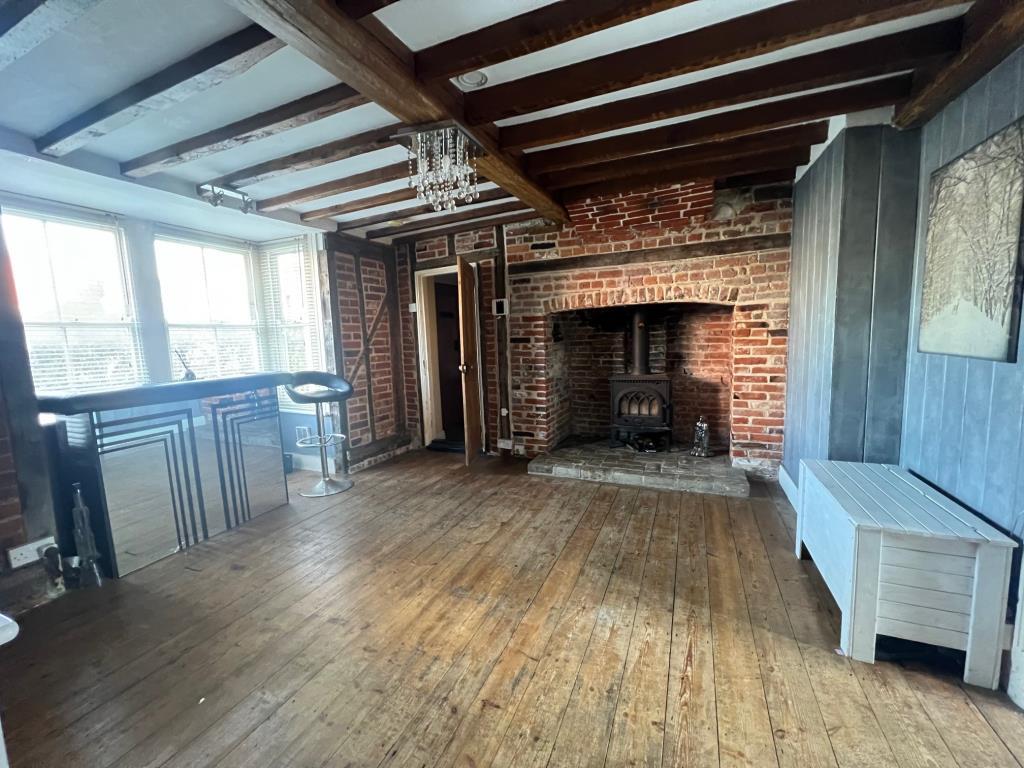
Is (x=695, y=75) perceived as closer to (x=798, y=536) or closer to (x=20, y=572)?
(x=798, y=536)

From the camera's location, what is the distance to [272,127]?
6.99ft

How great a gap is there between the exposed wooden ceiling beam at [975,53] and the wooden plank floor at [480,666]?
7.74 ft

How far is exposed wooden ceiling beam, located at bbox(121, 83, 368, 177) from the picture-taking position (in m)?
1.95

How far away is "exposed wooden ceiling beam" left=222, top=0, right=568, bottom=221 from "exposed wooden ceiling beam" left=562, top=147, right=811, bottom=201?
4.82 feet

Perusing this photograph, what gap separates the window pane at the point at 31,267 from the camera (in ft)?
9.78

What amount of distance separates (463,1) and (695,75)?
1.22 m

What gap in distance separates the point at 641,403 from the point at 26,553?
14.9ft

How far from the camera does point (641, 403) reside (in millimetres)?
4320

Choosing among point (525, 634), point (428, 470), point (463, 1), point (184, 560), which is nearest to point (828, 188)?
point (463, 1)

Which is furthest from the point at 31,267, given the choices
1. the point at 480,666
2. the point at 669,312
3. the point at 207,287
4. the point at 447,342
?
the point at 669,312

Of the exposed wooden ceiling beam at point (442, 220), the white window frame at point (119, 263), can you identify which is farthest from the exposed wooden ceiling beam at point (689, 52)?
the white window frame at point (119, 263)

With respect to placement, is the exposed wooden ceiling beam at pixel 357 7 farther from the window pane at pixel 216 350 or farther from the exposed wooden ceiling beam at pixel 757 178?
the window pane at pixel 216 350

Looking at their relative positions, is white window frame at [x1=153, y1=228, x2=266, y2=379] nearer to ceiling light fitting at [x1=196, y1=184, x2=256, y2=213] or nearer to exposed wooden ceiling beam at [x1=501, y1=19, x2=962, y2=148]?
ceiling light fitting at [x1=196, y1=184, x2=256, y2=213]

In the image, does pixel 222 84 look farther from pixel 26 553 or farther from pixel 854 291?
pixel 854 291
